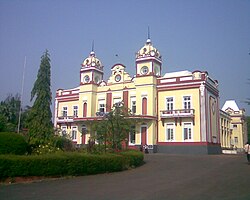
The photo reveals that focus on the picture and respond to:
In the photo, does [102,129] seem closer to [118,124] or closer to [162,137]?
[118,124]

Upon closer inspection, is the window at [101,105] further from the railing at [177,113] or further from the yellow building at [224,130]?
the yellow building at [224,130]

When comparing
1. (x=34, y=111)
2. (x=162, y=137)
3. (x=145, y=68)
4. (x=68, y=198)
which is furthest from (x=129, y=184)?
(x=145, y=68)

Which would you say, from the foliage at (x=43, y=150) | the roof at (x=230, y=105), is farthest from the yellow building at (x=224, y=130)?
the foliage at (x=43, y=150)

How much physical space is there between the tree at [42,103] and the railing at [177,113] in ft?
68.9

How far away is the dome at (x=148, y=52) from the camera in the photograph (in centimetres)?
4272

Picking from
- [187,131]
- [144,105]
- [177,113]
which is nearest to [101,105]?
[144,105]

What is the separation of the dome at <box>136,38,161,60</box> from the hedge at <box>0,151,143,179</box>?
26.2 meters

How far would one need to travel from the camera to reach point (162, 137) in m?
40.8

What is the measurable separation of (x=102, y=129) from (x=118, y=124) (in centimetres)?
143

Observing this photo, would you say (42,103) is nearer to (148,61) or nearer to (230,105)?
(148,61)

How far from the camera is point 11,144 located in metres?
15.1

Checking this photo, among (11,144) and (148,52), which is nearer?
(11,144)

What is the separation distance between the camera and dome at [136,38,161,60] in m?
42.7

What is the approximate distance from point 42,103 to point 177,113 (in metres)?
21.8
